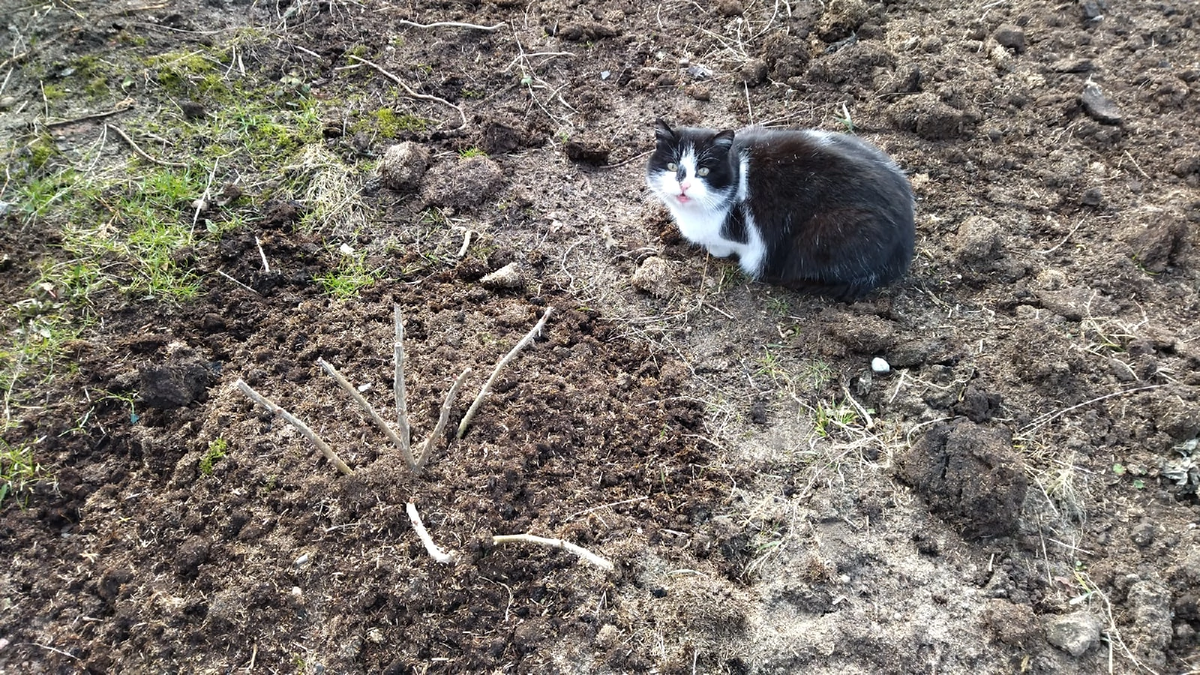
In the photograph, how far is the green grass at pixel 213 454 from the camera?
7.69ft

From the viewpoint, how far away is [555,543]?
2.04m

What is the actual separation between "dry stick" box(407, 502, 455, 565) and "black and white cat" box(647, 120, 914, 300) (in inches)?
66.4

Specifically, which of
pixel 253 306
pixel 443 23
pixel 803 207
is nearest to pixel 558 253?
pixel 803 207

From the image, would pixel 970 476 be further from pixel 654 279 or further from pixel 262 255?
pixel 262 255

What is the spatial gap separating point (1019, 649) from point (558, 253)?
227 cm

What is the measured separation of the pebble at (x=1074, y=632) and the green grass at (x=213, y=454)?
9.22 feet

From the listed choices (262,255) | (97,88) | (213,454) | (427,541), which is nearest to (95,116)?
(97,88)

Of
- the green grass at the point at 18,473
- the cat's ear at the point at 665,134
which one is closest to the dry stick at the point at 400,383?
the green grass at the point at 18,473

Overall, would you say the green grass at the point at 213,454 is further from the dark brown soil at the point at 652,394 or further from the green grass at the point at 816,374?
the green grass at the point at 816,374

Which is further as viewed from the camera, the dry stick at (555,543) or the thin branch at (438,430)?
the thin branch at (438,430)

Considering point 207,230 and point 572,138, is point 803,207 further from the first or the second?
point 207,230

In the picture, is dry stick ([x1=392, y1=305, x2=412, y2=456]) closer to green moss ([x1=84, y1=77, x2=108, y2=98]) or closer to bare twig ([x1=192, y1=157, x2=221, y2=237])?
bare twig ([x1=192, y1=157, x2=221, y2=237])

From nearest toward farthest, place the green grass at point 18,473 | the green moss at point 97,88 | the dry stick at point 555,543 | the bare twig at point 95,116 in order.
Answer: the dry stick at point 555,543, the green grass at point 18,473, the bare twig at point 95,116, the green moss at point 97,88

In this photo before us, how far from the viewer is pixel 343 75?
3.72 m
